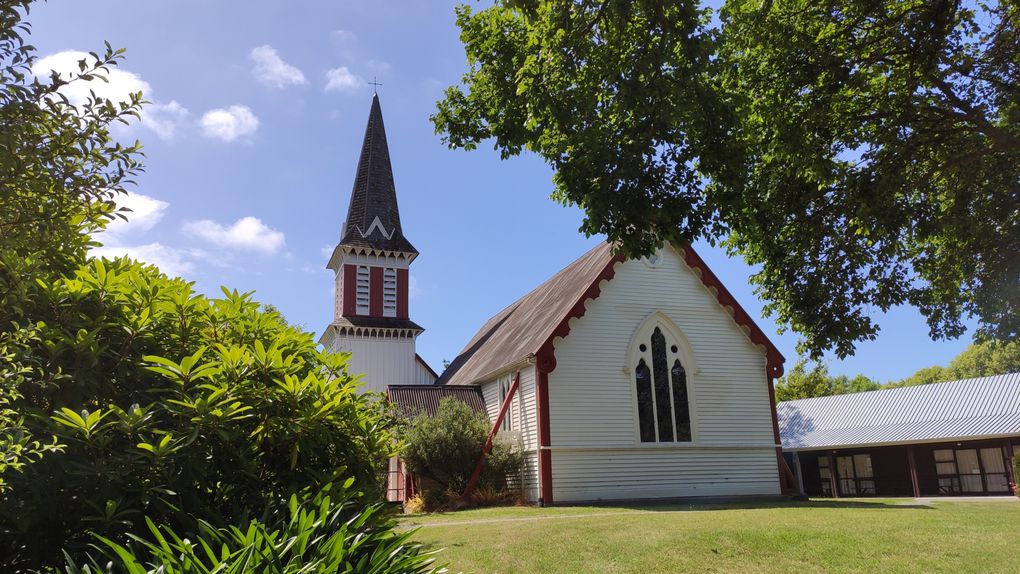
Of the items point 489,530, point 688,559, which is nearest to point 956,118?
point 688,559

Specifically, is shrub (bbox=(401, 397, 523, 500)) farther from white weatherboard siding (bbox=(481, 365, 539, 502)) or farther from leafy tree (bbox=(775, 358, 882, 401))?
leafy tree (bbox=(775, 358, 882, 401))

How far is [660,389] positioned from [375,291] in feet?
71.0

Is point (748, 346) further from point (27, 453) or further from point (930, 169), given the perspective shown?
point (27, 453)

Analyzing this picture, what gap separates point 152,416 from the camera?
409 centimetres

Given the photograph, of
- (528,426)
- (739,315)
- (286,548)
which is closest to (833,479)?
(739,315)

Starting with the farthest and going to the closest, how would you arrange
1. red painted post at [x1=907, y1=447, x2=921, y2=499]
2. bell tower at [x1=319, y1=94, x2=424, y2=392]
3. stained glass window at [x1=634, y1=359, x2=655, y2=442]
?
1. bell tower at [x1=319, y1=94, x2=424, y2=392]
2. red painted post at [x1=907, y1=447, x2=921, y2=499]
3. stained glass window at [x1=634, y1=359, x2=655, y2=442]

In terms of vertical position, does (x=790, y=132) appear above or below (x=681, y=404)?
above

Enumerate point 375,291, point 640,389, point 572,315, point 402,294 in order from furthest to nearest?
point 402,294
point 375,291
point 640,389
point 572,315

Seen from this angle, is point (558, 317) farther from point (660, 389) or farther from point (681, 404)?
point (681, 404)

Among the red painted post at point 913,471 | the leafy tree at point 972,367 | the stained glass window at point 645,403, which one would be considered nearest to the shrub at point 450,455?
the stained glass window at point 645,403

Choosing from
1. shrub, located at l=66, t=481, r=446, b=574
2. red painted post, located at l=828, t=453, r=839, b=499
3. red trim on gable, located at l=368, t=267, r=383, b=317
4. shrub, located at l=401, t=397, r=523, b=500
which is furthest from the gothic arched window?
red trim on gable, located at l=368, t=267, r=383, b=317

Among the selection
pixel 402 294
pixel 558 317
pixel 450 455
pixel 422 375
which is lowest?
pixel 450 455

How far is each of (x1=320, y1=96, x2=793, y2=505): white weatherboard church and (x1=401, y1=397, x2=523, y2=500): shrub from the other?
2.91 feet

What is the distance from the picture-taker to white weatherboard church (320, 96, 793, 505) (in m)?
20.3
